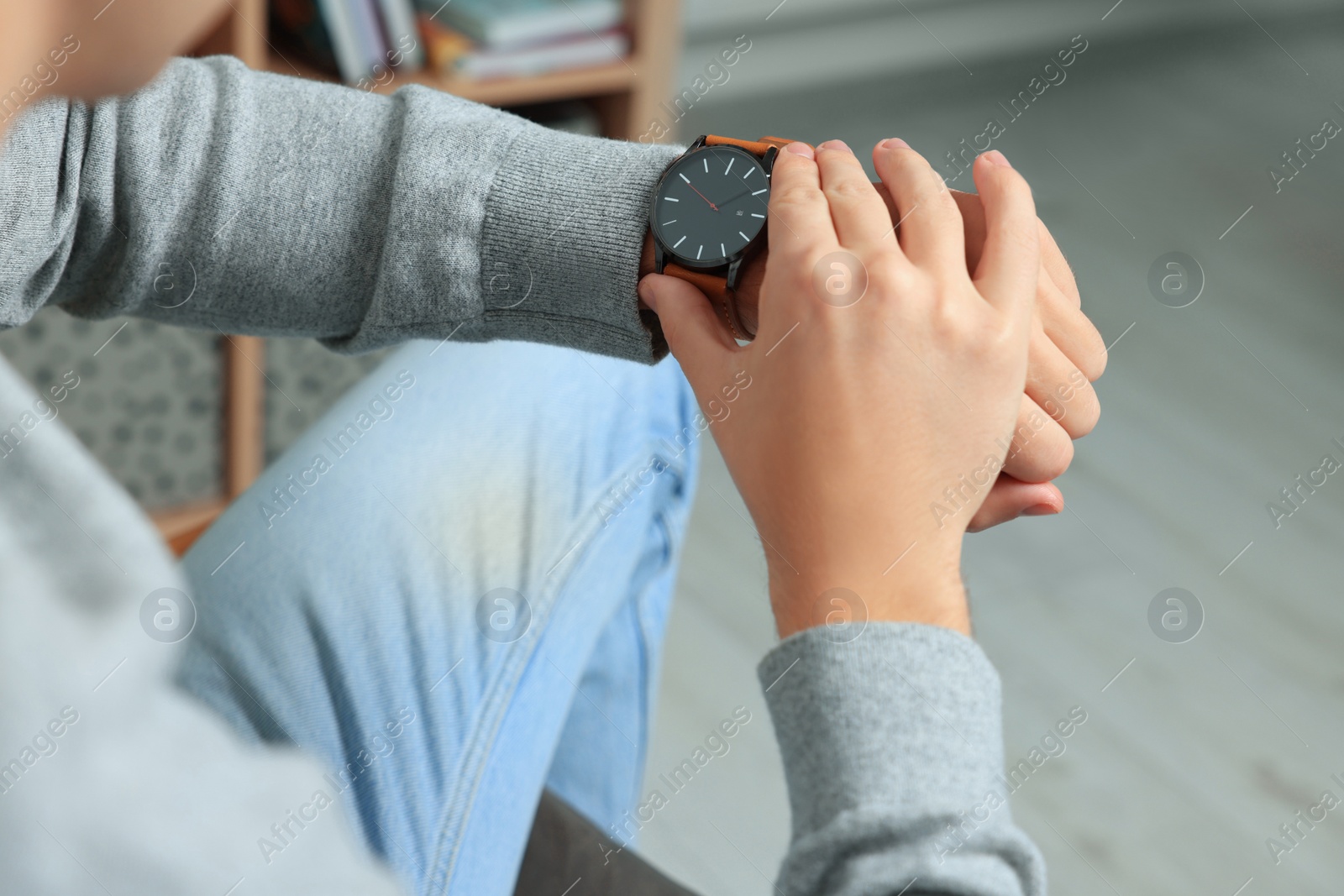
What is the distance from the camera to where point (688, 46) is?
2.55 meters

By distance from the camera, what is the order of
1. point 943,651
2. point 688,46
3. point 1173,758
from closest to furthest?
1. point 943,651
2. point 1173,758
3. point 688,46

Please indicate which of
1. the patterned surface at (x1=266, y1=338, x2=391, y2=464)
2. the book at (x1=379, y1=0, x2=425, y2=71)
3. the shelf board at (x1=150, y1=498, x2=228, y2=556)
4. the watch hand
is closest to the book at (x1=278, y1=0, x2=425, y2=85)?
the book at (x1=379, y1=0, x2=425, y2=71)

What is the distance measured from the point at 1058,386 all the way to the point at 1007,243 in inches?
4.5

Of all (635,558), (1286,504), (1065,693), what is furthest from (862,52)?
(635,558)

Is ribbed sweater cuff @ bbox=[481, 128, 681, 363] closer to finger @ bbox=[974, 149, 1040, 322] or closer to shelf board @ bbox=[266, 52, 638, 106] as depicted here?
finger @ bbox=[974, 149, 1040, 322]

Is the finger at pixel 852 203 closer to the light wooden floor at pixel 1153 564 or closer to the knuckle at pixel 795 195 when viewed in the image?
the knuckle at pixel 795 195

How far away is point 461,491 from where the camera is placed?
914 millimetres

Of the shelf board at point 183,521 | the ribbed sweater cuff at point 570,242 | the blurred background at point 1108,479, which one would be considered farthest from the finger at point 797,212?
the shelf board at point 183,521

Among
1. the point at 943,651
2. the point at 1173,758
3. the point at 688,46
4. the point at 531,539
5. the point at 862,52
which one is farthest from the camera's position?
the point at 862,52

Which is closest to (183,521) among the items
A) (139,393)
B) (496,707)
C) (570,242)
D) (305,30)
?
(139,393)

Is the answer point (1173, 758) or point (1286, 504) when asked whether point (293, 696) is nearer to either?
point (1173, 758)

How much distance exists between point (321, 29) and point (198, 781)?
1.22 metres

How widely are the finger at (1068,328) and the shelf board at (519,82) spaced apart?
100cm

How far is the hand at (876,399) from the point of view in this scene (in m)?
0.54
